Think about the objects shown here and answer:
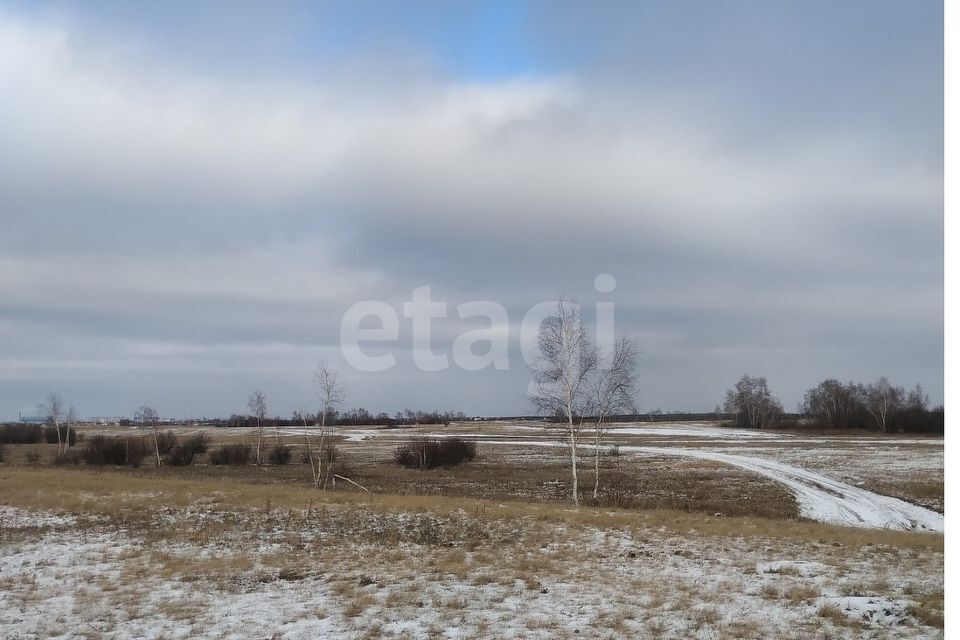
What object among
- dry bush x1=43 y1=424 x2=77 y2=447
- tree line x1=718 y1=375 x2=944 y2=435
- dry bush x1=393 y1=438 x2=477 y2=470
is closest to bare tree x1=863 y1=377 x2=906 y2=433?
tree line x1=718 y1=375 x2=944 y2=435

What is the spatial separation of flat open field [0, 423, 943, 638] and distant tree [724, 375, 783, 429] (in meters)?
120

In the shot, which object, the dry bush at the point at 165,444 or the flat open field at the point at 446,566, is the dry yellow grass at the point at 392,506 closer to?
the flat open field at the point at 446,566

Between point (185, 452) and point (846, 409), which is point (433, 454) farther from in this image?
point (846, 409)

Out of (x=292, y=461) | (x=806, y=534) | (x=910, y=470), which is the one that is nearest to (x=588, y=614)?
(x=806, y=534)

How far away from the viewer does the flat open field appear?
866 centimetres

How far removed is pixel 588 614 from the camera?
909cm

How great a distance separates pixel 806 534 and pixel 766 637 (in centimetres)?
1031

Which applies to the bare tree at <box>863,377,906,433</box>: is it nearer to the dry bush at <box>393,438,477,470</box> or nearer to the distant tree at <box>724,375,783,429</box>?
the distant tree at <box>724,375,783,429</box>

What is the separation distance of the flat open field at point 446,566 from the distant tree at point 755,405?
120 metres

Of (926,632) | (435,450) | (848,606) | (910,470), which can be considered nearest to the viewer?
(926,632)

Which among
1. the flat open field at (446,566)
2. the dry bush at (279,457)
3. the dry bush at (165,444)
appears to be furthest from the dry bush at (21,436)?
the flat open field at (446,566)

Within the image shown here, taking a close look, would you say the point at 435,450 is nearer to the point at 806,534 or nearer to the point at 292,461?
the point at 292,461

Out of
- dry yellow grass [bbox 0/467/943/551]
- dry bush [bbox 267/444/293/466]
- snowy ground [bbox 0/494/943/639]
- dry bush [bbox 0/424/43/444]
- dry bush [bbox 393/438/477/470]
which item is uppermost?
snowy ground [bbox 0/494/943/639]

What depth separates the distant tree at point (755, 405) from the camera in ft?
456
